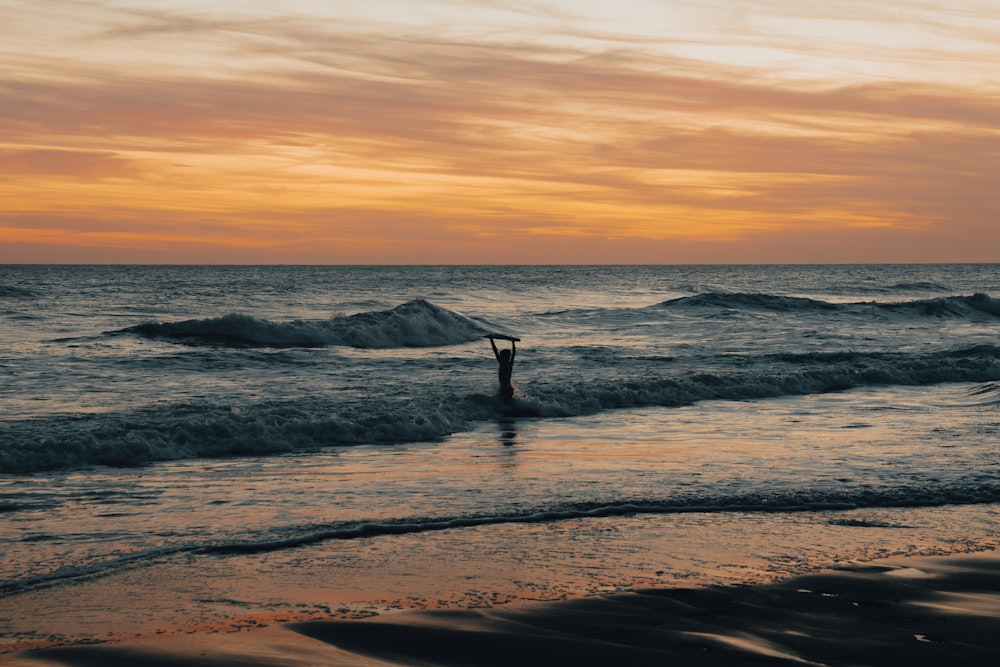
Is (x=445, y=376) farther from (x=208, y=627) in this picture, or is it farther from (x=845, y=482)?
(x=208, y=627)

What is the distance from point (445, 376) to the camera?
22312 mm

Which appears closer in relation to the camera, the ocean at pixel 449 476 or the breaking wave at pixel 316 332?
the ocean at pixel 449 476

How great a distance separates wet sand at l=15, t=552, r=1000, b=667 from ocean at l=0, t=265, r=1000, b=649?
0.30 meters

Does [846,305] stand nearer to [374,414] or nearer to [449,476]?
[374,414]

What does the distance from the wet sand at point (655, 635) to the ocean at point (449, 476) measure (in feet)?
1.00

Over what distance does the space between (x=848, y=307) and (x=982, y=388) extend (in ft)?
Result: 110

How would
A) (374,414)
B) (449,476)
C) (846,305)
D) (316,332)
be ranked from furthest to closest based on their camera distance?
(846,305) → (316,332) → (374,414) → (449,476)

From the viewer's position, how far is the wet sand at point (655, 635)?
521cm

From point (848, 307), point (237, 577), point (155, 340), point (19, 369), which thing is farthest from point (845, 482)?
point (848, 307)

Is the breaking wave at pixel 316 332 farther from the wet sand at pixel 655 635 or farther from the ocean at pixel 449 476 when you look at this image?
the wet sand at pixel 655 635

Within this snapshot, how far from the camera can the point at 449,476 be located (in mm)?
10617

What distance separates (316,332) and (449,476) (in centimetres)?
2473

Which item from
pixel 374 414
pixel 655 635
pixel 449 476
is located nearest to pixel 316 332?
pixel 374 414

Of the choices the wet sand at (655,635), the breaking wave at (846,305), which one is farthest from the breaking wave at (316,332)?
the wet sand at (655,635)
